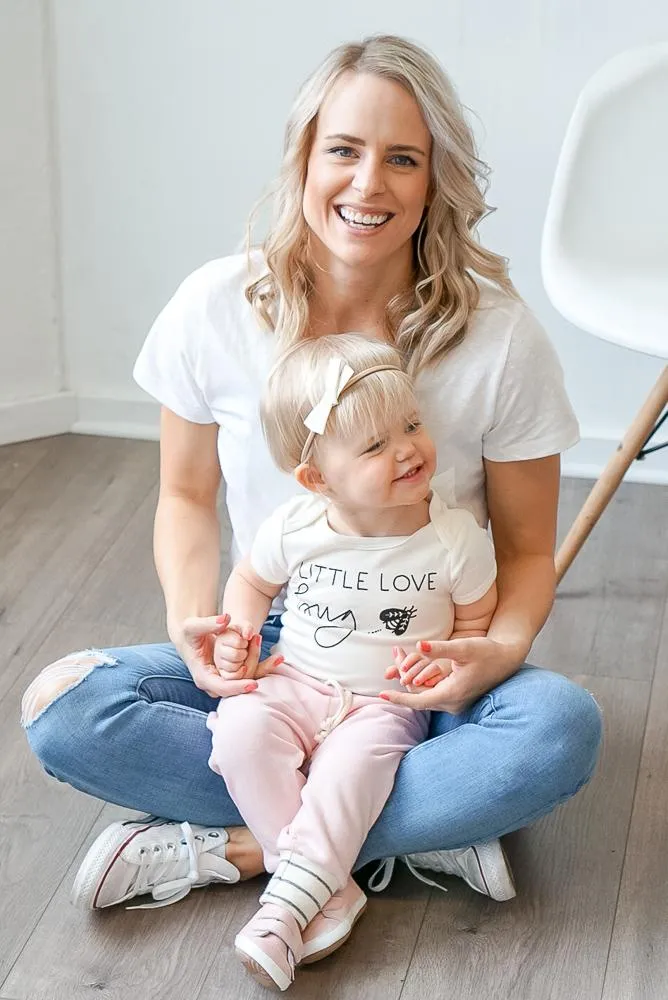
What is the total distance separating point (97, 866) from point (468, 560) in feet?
1.69

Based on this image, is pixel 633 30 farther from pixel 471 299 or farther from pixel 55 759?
pixel 55 759

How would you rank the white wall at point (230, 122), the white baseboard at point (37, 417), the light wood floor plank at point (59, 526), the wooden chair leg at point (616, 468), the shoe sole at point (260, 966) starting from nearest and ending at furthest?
the shoe sole at point (260, 966)
the wooden chair leg at point (616, 468)
the light wood floor plank at point (59, 526)
the white wall at point (230, 122)
the white baseboard at point (37, 417)

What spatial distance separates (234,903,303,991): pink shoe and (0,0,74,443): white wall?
4.75ft

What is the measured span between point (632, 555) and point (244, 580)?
928 millimetres

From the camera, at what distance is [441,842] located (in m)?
1.53

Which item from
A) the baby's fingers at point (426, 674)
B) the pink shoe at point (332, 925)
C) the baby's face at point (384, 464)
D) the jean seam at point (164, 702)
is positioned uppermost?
the baby's face at point (384, 464)

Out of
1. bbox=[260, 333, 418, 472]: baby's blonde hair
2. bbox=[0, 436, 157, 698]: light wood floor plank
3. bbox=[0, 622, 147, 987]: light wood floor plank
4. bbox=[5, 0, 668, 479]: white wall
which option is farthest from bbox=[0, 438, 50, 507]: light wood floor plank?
bbox=[260, 333, 418, 472]: baby's blonde hair

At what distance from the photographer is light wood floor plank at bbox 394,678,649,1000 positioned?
1465 mm

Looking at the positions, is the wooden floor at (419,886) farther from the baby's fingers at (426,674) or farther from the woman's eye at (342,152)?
the woman's eye at (342,152)

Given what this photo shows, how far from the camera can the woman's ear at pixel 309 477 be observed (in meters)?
1.49

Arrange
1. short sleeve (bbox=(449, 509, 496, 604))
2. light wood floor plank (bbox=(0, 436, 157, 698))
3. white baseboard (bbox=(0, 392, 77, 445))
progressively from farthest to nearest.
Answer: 1. white baseboard (bbox=(0, 392, 77, 445))
2. light wood floor plank (bbox=(0, 436, 157, 698))
3. short sleeve (bbox=(449, 509, 496, 604))

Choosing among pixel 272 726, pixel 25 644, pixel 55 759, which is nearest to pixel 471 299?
pixel 272 726

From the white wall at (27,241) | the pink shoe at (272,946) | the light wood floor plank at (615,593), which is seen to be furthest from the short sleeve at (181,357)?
the white wall at (27,241)

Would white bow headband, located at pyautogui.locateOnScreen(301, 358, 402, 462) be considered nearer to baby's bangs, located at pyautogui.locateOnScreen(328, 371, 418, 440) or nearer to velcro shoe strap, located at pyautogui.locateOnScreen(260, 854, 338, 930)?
baby's bangs, located at pyautogui.locateOnScreen(328, 371, 418, 440)
